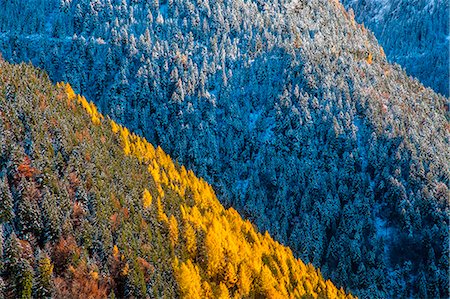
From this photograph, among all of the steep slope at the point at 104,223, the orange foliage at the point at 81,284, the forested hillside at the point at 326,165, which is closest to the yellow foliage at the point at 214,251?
the steep slope at the point at 104,223

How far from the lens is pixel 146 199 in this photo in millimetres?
122500

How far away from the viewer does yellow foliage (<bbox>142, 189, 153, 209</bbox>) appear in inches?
4757

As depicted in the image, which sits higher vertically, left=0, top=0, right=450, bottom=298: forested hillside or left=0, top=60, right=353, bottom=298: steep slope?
left=0, top=0, right=450, bottom=298: forested hillside

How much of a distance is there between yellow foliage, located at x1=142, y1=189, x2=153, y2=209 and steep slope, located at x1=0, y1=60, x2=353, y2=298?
0.39m

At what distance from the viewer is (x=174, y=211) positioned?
127 m

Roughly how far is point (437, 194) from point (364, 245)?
33080mm

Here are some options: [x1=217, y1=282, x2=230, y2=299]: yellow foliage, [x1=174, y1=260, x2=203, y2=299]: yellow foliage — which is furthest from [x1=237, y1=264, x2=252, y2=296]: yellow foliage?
[x1=174, y1=260, x2=203, y2=299]: yellow foliage

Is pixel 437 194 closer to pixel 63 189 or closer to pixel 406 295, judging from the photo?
pixel 406 295

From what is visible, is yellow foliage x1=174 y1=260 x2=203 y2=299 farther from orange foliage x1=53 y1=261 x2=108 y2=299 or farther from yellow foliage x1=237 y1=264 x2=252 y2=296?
orange foliage x1=53 y1=261 x2=108 y2=299

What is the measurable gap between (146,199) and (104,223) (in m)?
22.6

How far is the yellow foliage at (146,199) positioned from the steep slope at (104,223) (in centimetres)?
39

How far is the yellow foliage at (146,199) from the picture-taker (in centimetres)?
12084

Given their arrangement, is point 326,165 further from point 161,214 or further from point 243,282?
point 161,214

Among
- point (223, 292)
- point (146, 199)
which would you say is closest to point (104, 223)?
point (146, 199)
